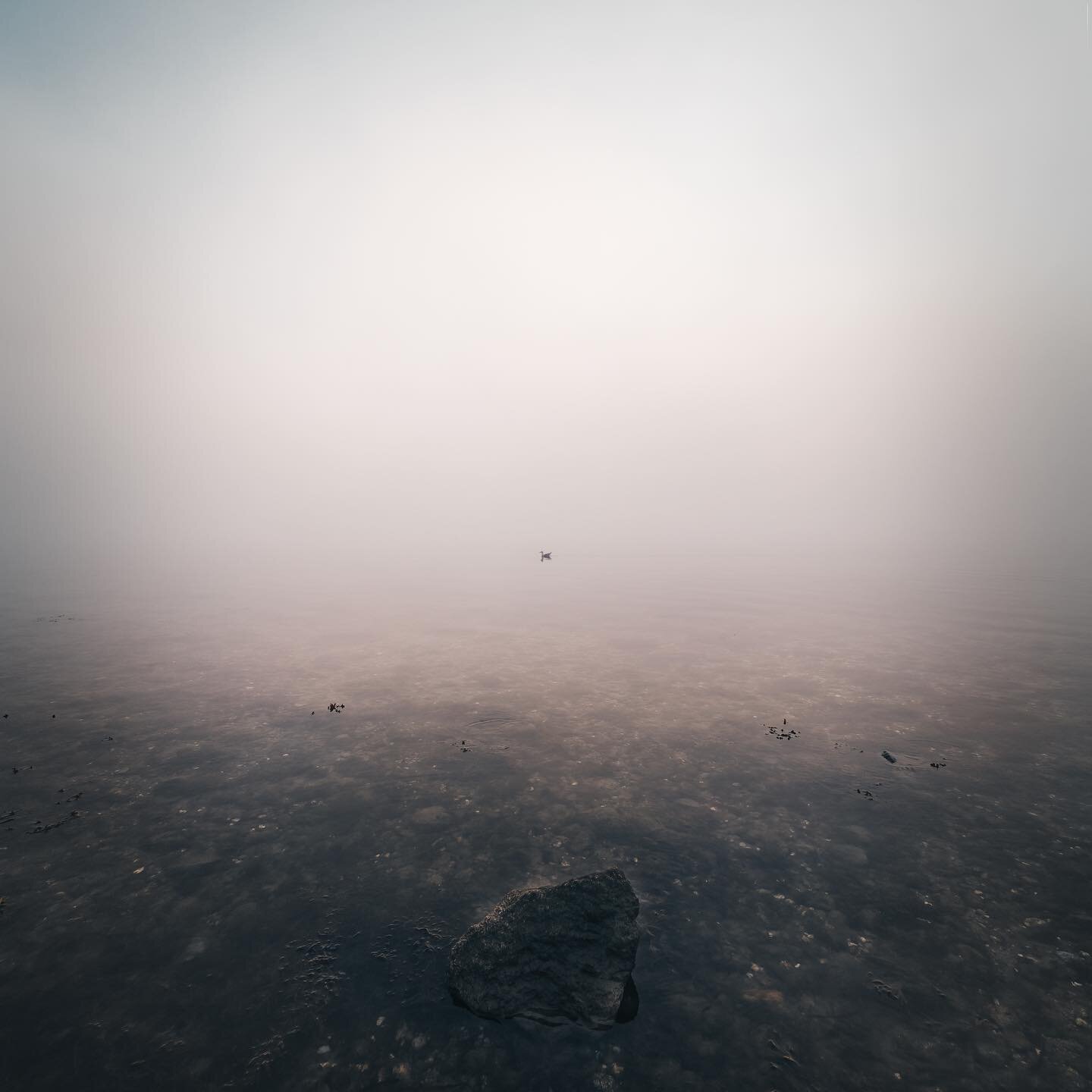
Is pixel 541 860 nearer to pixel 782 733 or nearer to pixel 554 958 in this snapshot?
pixel 554 958

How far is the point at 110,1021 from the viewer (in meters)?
9.13

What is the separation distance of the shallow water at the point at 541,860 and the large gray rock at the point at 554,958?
0.38 m

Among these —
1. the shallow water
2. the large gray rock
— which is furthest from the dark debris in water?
the large gray rock

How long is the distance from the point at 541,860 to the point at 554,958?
4.15m

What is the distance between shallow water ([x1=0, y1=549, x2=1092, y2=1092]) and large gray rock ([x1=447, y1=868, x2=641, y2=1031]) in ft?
1.26

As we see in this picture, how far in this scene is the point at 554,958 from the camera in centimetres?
977

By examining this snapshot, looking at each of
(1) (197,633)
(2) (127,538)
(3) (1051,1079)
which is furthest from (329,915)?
(2) (127,538)

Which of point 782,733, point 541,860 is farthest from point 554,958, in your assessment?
point 782,733

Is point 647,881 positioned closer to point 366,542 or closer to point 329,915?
point 329,915

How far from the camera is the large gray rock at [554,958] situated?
9.36 m

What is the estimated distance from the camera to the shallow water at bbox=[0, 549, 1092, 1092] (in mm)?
8703

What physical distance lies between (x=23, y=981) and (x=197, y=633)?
3752 centimetres

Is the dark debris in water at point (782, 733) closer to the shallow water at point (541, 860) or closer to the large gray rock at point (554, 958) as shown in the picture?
the shallow water at point (541, 860)

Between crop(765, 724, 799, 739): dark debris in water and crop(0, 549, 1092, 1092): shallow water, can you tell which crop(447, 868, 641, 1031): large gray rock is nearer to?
crop(0, 549, 1092, 1092): shallow water
